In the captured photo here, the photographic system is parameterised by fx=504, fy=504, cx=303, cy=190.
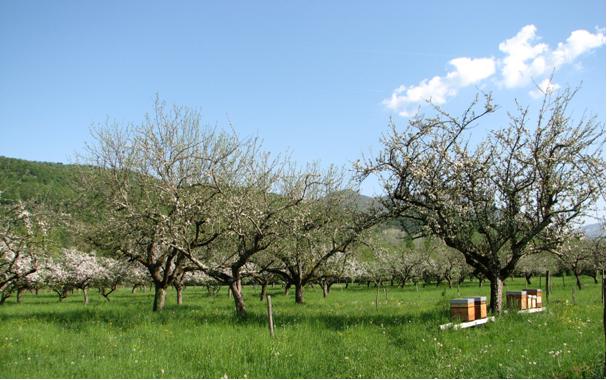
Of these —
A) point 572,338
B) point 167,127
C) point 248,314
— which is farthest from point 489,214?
point 167,127

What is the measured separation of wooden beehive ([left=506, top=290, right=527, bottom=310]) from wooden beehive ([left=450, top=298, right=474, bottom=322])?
4.38m

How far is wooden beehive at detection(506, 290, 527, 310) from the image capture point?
19.1m

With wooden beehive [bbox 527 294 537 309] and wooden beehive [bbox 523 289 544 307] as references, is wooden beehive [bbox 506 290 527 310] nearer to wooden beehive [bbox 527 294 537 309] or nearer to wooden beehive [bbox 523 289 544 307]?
wooden beehive [bbox 527 294 537 309]

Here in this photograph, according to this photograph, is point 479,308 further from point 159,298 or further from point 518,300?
point 159,298

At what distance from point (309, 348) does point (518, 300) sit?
392 inches

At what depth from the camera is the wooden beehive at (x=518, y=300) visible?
62.6 feet

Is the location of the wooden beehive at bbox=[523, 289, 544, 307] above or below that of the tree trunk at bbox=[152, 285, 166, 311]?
above

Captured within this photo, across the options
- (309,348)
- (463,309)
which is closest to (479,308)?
(463,309)

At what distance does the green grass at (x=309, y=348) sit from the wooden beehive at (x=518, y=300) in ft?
4.25

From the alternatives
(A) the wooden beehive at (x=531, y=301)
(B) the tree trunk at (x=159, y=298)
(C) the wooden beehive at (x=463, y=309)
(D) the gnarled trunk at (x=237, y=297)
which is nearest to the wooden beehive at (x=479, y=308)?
(C) the wooden beehive at (x=463, y=309)

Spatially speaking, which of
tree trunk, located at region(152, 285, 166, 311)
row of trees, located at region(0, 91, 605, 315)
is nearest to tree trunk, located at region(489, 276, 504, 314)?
row of trees, located at region(0, 91, 605, 315)

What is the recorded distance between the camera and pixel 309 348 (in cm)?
1335

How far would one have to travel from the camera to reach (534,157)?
17406 millimetres

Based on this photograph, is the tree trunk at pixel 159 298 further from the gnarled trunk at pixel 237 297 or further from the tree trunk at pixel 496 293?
the tree trunk at pixel 496 293
